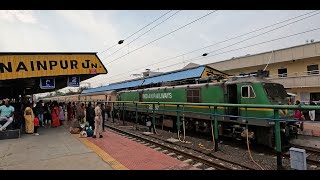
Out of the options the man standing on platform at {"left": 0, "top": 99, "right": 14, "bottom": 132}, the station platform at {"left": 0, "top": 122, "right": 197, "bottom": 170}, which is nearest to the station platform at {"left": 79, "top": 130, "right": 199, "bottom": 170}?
the station platform at {"left": 0, "top": 122, "right": 197, "bottom": 170}

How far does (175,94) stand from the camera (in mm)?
16375

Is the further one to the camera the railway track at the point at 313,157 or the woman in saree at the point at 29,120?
the woman in saree at the point at 29,120

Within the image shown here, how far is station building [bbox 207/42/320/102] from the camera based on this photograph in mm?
23906

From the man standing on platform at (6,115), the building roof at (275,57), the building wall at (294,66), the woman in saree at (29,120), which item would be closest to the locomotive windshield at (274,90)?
the woman in saree at (29,120)

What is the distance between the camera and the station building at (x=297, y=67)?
2391 cm

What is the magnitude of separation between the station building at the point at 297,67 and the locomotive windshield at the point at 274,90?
10.2 meters

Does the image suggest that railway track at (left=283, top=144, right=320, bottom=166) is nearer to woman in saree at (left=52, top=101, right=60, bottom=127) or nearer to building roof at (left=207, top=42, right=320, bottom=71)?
woman in saree at (left=52, top=101, right=60, bottom=127)

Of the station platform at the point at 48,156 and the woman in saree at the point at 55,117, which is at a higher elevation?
the woman in saree at the point at 55,117

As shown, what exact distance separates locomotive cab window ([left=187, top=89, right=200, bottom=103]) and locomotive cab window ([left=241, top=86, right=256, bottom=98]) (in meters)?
3.01

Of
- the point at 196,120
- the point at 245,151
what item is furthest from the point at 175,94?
the point at 245,151

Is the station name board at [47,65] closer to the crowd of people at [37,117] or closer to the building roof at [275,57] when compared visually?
the crowd of people at [37,117]

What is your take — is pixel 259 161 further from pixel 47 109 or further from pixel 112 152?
pixel 47 109

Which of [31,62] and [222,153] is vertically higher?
[31,62]

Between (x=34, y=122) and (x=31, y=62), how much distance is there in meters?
3.05
